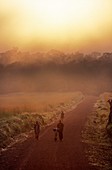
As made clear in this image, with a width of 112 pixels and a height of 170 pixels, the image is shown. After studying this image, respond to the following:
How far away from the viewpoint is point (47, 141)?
111ft

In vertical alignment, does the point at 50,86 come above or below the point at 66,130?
above

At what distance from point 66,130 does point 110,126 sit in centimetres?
522

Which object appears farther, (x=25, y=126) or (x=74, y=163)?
(x=25, y=126)

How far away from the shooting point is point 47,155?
27.4 m

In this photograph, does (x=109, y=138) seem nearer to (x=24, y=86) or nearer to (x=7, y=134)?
(x=7, y=134)

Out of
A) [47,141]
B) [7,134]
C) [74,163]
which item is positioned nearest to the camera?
[74,163]

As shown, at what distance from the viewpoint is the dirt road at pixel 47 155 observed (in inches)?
951

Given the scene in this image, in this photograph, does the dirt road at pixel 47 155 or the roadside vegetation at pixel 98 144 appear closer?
the dirt road at pixel 47 155

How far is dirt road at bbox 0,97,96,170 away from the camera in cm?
2416

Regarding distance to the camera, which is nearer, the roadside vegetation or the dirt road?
the dirt road

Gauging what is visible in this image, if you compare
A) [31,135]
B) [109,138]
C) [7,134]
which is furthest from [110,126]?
[7,134]

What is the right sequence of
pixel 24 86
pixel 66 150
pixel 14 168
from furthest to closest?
pixel 24 86
pixel 66 150
pixel 14 168

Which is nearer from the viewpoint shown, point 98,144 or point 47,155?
point 47,155

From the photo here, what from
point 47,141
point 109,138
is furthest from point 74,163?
point 109,138
